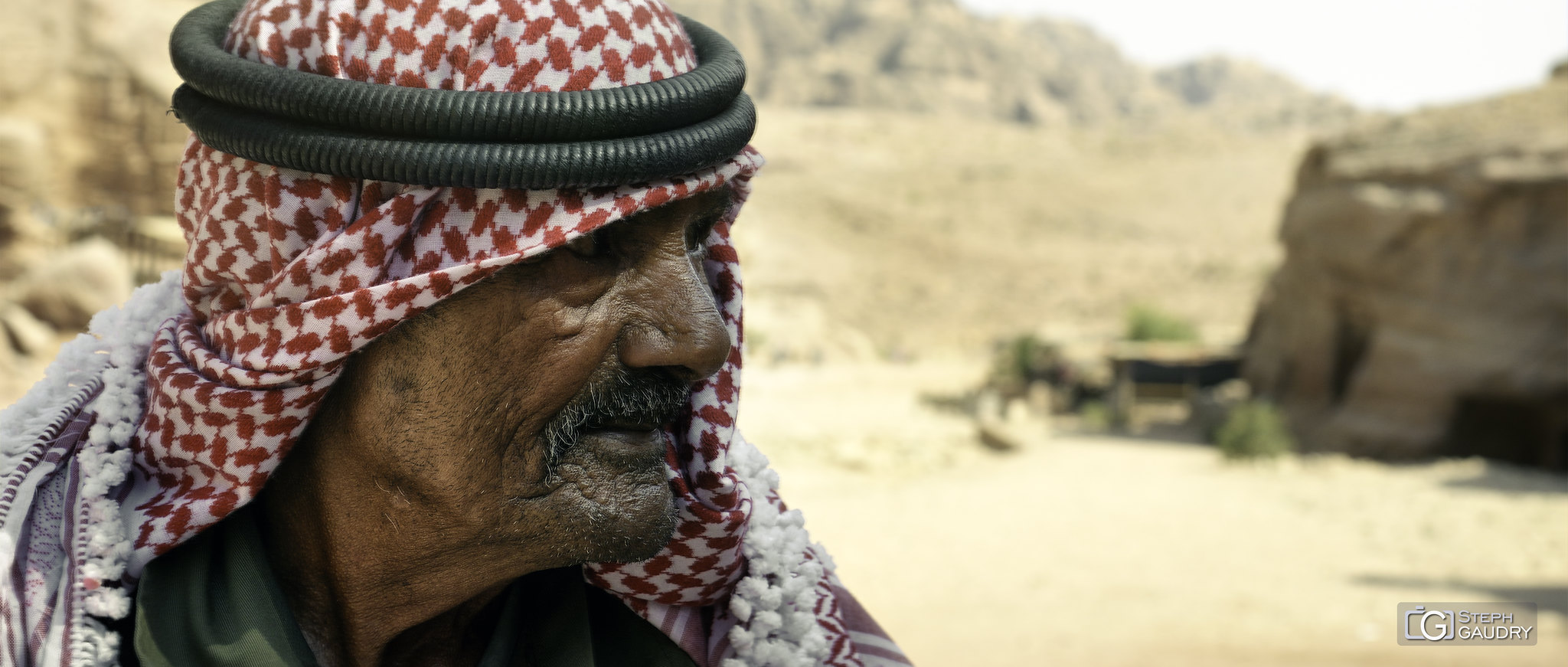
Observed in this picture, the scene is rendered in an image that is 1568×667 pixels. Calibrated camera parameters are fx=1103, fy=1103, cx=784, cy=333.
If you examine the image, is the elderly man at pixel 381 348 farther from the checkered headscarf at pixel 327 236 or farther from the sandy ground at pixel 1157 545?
the sandy ground at pixel 1157 545

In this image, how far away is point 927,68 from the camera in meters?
73.8

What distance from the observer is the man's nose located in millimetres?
1156

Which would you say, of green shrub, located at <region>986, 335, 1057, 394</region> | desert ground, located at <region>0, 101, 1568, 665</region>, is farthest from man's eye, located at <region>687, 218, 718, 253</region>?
green shrub, located at <region>986, 335, 1057, 394</region>

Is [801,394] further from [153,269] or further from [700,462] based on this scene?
[700,462]

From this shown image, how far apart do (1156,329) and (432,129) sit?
61.0 feet

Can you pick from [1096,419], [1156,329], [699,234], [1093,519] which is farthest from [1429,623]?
[1156,329]

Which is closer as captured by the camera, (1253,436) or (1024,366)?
(1253,436)

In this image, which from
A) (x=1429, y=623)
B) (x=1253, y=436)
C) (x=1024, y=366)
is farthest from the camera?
(x=1024, y=366)

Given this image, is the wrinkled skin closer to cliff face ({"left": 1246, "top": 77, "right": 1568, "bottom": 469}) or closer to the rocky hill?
cliff face ({"left": 1246, "top": 77, "right": 1568, "bottom": 469})

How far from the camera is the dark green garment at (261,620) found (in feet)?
3.64

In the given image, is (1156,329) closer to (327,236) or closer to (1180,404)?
(1180,404)

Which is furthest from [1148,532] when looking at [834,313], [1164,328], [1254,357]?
[834,313]

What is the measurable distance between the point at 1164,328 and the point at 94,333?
1857 cm

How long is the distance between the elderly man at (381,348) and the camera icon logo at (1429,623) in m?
6.40
